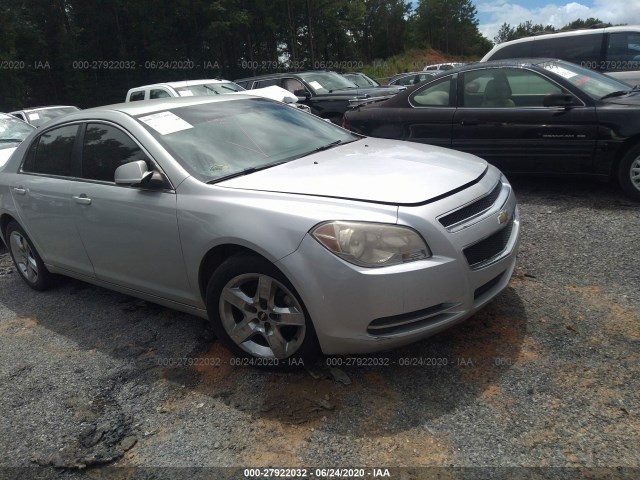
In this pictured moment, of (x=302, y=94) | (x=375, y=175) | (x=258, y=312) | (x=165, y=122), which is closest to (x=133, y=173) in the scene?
(x=165, y=122)

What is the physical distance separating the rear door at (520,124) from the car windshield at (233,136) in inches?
→ 90.4

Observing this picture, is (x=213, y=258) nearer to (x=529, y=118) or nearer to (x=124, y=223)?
(x=124, y=223)

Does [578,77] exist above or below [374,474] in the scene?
above

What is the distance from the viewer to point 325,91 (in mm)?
11055

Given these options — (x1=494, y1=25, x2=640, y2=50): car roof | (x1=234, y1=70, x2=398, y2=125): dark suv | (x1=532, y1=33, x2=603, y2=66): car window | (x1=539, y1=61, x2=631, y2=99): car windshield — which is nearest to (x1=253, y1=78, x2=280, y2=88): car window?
(x1=234, y1=70, x2=398, y2=125): dark suv

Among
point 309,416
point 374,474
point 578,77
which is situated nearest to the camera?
point 374,474

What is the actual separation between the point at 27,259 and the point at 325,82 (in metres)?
8.10

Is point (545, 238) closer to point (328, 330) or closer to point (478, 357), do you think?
point (478, 357)

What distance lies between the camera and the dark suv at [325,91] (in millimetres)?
10234

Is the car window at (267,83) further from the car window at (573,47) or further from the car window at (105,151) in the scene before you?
the car window at (105,151)

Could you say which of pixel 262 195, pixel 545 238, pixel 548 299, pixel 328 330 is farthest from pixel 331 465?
pixel 545 238

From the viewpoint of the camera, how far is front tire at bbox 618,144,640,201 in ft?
16.7

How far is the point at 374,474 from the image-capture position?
2.25m

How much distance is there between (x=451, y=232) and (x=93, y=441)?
2.13 meters
